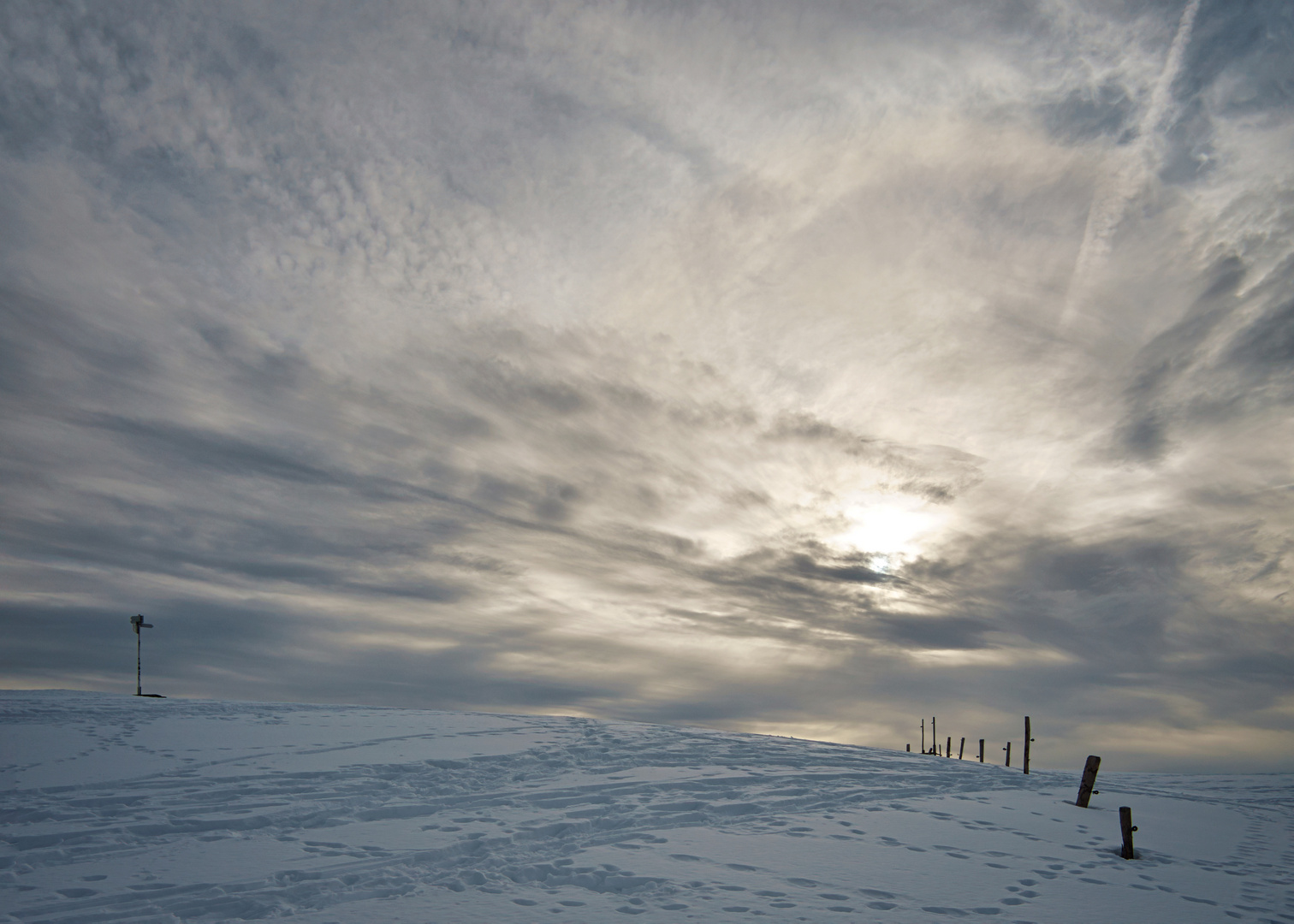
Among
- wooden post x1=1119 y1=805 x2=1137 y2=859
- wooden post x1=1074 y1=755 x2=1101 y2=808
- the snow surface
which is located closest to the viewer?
the snow surface

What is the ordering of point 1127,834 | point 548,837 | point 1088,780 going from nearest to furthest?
point 548,837, point 1127,834, point 1088,780

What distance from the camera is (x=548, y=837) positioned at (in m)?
12.8

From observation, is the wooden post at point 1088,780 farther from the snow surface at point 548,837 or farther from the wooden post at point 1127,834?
the wooden post at point 1127,834

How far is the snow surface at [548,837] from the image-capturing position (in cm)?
952

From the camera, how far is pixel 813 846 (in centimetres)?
1319

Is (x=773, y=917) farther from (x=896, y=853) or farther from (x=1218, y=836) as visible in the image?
(x=1218, y=836)

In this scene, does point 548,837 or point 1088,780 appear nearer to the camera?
point 548,837

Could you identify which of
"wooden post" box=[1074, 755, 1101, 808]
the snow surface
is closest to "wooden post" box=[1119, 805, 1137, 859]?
the snow surface

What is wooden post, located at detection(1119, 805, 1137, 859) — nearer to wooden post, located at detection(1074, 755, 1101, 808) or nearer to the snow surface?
the snow surface

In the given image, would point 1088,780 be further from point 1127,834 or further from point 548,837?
point 548,837

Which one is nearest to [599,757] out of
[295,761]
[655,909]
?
[295,761]

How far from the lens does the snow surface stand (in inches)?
375

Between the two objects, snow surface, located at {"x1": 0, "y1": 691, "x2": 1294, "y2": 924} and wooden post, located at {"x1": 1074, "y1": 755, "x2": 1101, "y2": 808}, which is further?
wooden post, located at {"x1": 1074, "y1": 755, "x2": 1101, "y2": 808}

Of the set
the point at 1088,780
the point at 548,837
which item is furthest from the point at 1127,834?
the point at 548,837
